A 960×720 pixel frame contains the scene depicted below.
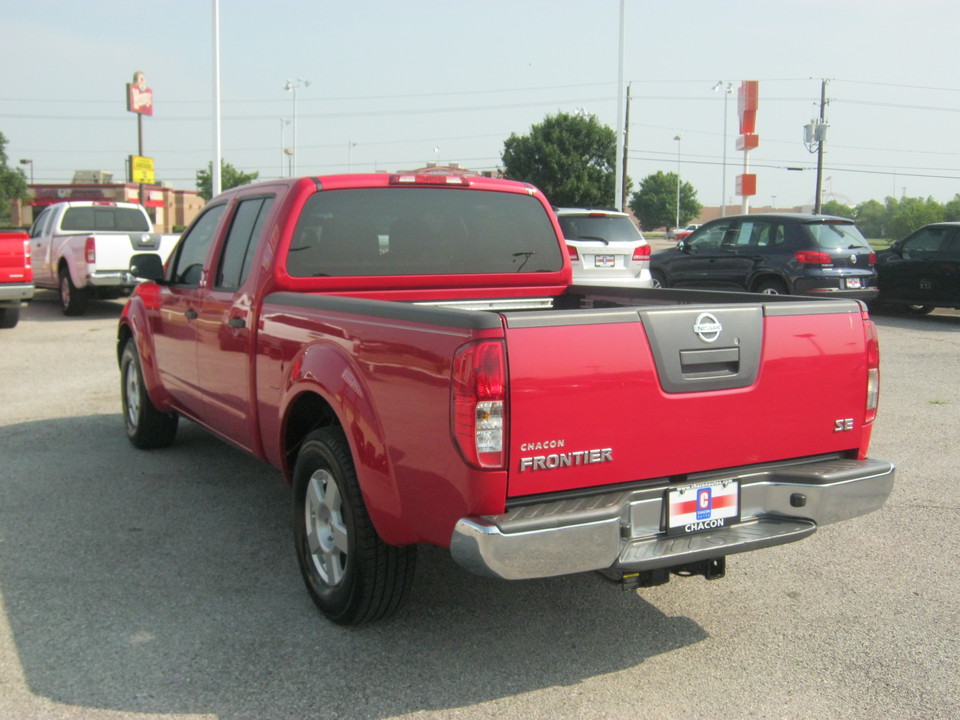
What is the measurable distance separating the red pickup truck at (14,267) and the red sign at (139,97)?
3410cm

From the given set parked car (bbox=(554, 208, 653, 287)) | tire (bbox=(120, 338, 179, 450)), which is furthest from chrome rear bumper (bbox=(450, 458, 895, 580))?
parked car (bbox=(554, 208, 653, 287))

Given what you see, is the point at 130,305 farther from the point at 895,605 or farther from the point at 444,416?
the point at 895,605

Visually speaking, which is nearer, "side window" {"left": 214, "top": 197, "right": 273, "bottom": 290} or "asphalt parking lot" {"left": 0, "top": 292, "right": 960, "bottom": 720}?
"asphalt parking lot" {"left": 0, "top": 292, "right": 960, "bottom": 720}

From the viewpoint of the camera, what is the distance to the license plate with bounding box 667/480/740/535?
11.3 ft

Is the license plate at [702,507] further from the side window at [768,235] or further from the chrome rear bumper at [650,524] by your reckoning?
the side window at [768,235]

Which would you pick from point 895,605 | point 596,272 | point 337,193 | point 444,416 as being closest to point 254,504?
point 337,193

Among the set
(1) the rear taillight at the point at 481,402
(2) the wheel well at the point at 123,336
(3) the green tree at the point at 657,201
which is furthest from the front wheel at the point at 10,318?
(3) the green tree at the point at 657,201

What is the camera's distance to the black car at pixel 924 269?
15422 mm

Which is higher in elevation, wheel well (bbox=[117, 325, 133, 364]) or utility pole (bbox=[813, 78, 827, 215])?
utility pole (bbox=[813, 78, 827, 215])

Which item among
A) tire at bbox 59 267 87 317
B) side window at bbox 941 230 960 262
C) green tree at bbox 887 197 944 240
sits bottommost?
tire at bbox 59 267 87 317

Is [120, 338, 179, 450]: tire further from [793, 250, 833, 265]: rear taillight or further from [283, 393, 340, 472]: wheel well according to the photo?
[793, 250, 833, 265]: rear taillight

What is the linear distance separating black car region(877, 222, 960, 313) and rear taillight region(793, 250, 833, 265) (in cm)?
215

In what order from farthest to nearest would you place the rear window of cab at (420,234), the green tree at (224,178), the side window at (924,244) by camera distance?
1. the green tree at (224,178)
2. the side window at (924,244)
3. the rear window of cab at (420,234)

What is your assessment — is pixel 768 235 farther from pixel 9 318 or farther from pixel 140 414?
pixel 9 318
